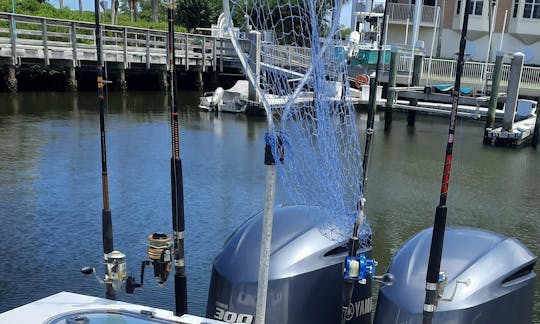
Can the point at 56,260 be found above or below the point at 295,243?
below

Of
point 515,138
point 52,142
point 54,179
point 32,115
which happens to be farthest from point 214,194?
point 32,115

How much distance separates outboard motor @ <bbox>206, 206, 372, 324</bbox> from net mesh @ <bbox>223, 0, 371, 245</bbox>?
0.28m

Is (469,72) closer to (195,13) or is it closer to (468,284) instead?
(468,284)

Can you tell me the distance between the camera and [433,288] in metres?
3.09

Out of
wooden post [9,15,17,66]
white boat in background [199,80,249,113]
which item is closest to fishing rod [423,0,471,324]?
white boat in background [199,80,249,113]

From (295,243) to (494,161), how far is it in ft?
38.2

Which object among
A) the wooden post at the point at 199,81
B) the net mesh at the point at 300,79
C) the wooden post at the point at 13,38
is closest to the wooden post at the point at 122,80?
the wooden post at the point at 199,81

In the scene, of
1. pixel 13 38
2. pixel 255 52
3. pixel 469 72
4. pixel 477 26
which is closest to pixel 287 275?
pixel 255 52

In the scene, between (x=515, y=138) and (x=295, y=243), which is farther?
(x=515, y=138)

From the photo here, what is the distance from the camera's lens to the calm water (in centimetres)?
695

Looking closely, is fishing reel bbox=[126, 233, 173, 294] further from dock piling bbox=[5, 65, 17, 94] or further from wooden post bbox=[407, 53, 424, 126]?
dock piling bbox=[5, 65, 17, 94]

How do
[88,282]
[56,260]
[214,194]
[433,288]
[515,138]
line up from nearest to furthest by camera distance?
[433,288] → [88,282] → [56,260] → [214,194] → [515,138]

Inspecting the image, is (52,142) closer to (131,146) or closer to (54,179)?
(131,146)

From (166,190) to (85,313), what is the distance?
7359mm
